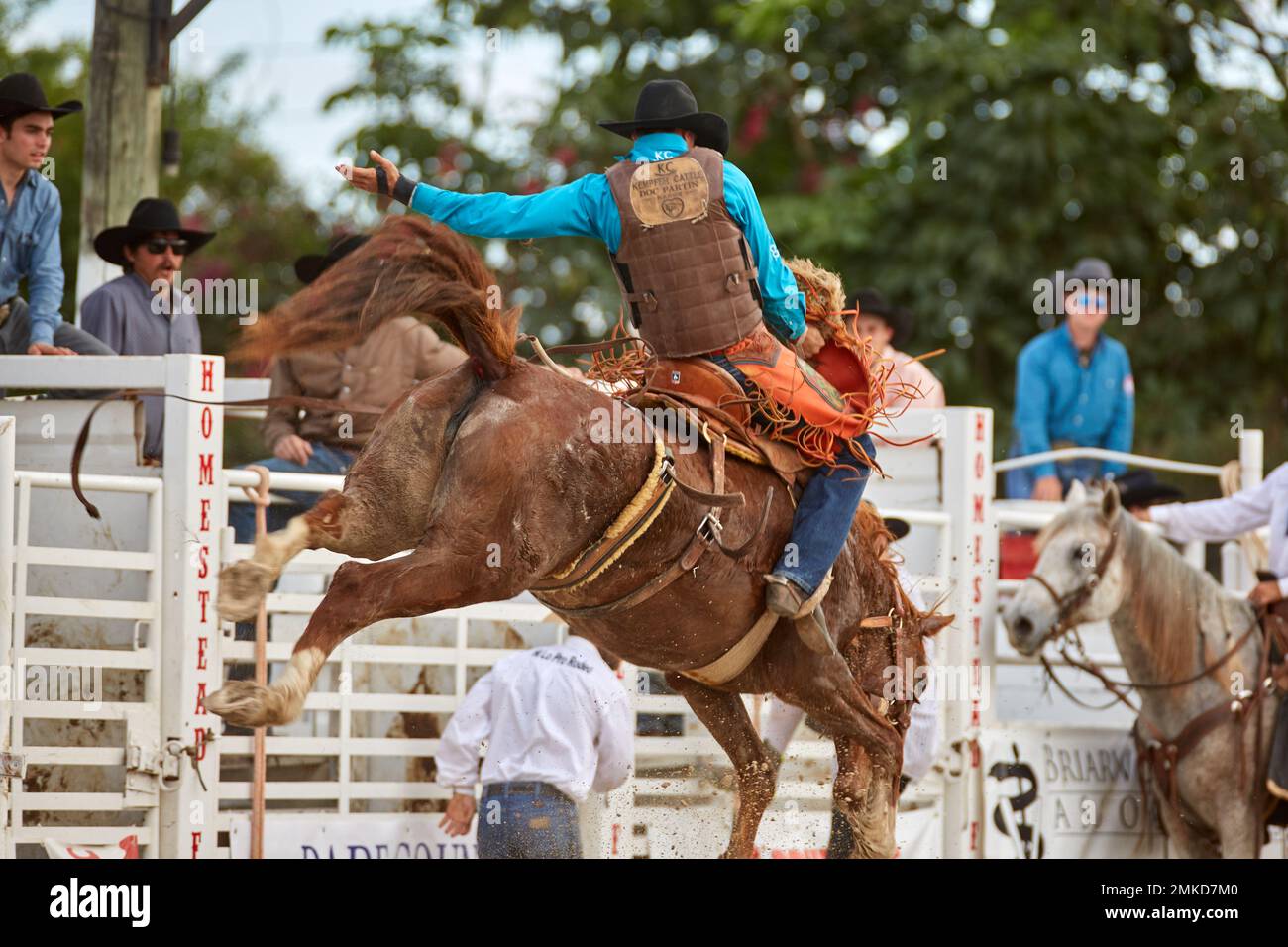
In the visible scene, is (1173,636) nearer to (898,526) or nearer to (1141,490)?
(1141,490)

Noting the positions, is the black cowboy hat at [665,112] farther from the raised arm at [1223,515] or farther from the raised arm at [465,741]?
the raised arm at [1223,515]

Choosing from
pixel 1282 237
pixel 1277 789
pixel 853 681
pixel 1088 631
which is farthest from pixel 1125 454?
pixel 1282 237

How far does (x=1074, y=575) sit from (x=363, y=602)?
5.32 meters

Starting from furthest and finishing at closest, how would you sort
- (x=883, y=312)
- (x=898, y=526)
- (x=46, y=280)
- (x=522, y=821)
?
(x=883, y=312) < (x=898, y=526) < (x=46, y=280) < (x=522, y=821)

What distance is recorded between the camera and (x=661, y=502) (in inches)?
216

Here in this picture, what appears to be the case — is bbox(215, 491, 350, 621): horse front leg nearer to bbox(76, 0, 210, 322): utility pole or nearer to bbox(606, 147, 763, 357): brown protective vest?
bbox(606, 147, 763, 357): brown protective vest

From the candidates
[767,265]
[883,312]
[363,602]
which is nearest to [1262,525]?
[883,312]

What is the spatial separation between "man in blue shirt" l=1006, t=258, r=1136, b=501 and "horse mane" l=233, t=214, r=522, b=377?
6.50 m

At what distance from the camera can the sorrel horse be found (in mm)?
4879

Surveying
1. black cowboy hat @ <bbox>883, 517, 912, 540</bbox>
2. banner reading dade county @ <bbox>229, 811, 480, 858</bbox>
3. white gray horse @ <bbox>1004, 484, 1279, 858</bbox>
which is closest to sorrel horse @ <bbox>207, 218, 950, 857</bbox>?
banner reading dade county @ <bbox>229, 811, 480, 858</bbox>

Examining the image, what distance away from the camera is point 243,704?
4.56 meters

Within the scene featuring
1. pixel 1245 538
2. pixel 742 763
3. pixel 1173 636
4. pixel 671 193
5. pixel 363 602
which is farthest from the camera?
pixel 1245 538

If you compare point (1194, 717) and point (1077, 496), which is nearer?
point (1077, 496)

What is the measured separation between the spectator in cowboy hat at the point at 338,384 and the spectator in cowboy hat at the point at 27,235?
0.93 metres
